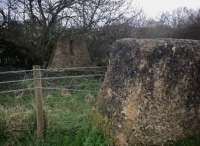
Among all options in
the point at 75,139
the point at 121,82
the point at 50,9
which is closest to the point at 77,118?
the point at 75,139

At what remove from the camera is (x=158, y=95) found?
21.4ft

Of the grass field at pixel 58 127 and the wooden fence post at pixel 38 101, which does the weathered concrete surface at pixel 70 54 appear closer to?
the grass field at pixel 58 127

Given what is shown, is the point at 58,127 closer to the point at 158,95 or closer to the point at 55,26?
the point at 158,95

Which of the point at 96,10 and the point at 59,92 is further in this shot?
the point at 96,10

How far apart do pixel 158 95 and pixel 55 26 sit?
36.8ft

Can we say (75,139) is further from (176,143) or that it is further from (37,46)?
(37,46)

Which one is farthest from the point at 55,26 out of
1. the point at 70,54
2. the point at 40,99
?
the point at 40,99

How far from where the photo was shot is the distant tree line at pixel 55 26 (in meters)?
16.5

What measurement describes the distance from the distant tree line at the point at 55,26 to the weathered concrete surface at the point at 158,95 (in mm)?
10427

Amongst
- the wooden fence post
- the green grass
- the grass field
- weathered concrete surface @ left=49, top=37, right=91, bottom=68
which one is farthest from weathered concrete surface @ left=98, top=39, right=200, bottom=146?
weathered concrete surface @ left=49, top=37, right=91, bottom=68

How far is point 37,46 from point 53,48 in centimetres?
67

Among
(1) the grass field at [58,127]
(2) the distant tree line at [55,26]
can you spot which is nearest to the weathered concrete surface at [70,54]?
(2) the distant tree line at [55,26]

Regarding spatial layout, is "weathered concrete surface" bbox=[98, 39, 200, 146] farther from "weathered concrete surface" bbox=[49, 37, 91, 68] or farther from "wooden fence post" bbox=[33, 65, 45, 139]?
"weathered concrete surface" bbox=[49, 37, 91, 68]

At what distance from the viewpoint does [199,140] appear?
650 cm
